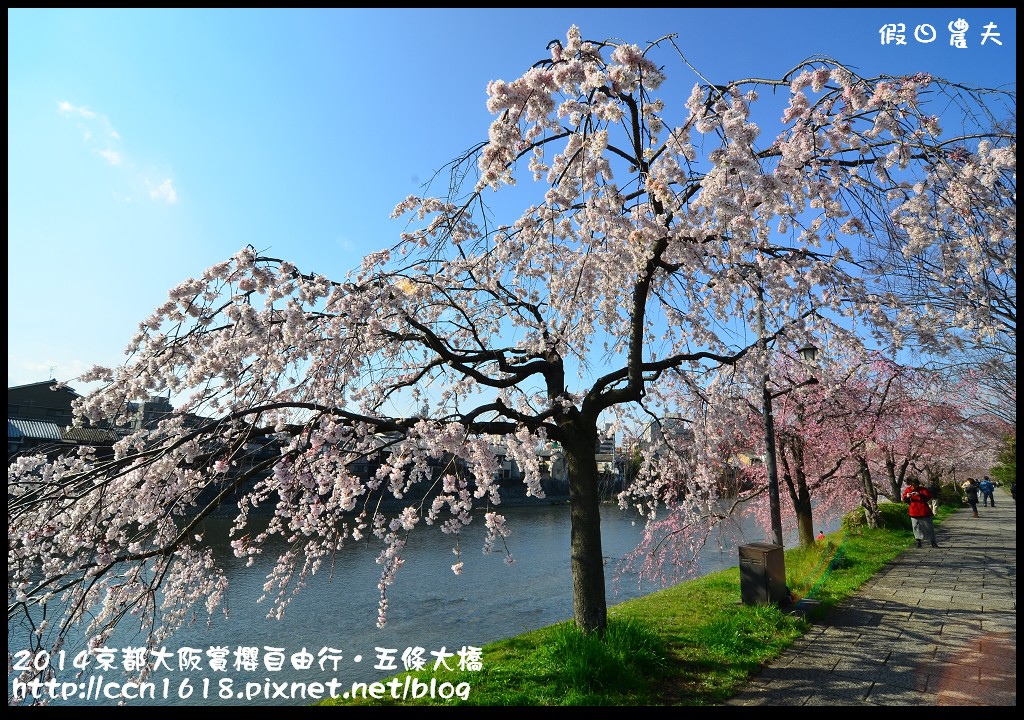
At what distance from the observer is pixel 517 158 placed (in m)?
4.92

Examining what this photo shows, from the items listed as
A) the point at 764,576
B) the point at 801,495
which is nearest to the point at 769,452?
the point at 764,576

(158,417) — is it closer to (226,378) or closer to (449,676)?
(226,378)

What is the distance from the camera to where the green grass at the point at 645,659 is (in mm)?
4914

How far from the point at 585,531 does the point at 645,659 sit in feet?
4.65

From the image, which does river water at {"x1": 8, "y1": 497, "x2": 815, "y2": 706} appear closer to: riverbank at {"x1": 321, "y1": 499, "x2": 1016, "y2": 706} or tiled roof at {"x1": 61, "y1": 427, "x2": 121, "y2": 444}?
riverbank at {"x1": 321, "y1": 499, "x2": 1016, "y2": 706}

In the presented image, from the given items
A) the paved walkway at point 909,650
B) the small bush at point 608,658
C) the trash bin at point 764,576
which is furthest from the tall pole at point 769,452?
the small bush at point 608,658

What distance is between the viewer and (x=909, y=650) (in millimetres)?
5887

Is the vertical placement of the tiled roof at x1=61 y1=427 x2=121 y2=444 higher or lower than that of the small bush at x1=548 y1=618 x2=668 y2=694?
higher

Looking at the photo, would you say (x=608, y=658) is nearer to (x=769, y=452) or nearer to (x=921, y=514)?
(x=769, y=452)

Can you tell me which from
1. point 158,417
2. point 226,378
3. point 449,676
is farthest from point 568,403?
point 158,417

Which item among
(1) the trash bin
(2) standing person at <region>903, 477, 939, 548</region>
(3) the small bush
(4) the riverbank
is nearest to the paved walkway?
(4) the riverbank

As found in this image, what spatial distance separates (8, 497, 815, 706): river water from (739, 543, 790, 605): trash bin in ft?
11.8

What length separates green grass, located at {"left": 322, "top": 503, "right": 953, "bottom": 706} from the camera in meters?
4.91

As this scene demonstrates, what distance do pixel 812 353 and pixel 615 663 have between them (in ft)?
16.3
